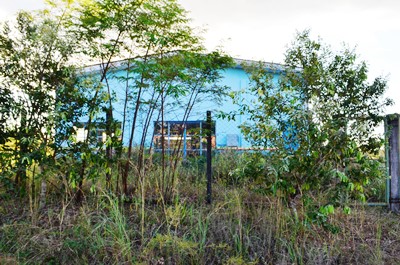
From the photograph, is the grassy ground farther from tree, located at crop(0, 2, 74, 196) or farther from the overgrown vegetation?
tree, located at crop(0, 2, 74, 196)

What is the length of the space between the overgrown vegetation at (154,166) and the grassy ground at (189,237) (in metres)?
0.01

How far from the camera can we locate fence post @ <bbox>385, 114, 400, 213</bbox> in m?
4.62

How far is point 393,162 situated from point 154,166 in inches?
137

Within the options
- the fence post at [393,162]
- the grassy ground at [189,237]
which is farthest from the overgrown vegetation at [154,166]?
the fence post at [393,162]

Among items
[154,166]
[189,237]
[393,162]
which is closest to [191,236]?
[189,237]

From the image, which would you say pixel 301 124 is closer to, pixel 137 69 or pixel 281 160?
pixel 281 160

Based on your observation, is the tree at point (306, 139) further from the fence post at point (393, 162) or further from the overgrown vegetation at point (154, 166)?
Result: the fence post at point (393, 162)

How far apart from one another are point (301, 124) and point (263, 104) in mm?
Result: 554

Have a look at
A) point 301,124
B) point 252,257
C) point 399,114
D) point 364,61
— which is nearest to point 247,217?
point 252,257

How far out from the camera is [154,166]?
4.52 metres

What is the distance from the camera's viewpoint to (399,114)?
458 cm

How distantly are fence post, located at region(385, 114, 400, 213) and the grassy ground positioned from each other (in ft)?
3.09

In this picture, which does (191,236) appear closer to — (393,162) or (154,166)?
(154,166)

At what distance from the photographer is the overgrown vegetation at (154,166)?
2.96 meters
